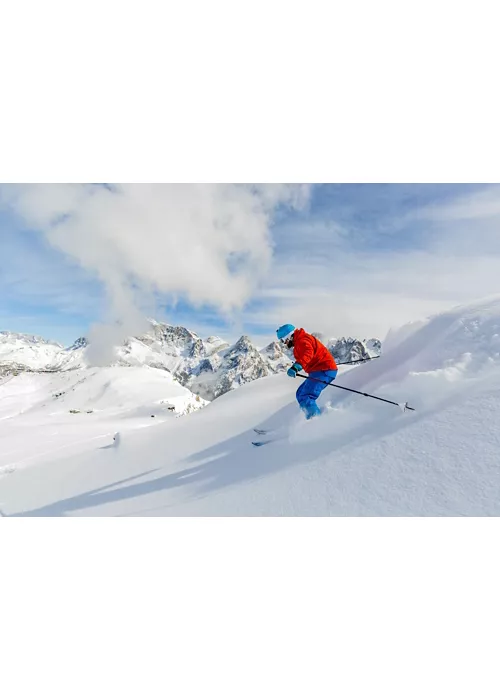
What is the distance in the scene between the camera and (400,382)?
5430 millimetres

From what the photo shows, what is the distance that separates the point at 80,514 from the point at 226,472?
2.27 metres

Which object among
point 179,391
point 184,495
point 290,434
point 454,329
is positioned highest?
point 179,391

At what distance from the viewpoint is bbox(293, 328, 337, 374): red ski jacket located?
5.54m

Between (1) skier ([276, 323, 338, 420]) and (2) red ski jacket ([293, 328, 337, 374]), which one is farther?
(1) skier ([276, 323, 338, 420])

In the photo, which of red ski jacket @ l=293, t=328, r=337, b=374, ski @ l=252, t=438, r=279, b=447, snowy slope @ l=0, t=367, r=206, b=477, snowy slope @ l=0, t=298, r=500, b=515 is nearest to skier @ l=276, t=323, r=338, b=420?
red ski jacket @ l=293, t=328, r=337, b=374

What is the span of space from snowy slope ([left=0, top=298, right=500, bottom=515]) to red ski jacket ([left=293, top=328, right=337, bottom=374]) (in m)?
0.65

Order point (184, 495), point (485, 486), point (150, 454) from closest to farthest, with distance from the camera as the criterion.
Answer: point (485, 486) → point (184, 495) → point (150, 454)

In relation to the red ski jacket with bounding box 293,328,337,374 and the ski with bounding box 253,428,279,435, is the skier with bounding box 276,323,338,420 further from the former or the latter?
the ski with bounding box 253,428,279,435

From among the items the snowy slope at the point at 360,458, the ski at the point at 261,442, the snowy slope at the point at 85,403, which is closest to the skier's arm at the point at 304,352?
the snowy slope at the point at 360,458

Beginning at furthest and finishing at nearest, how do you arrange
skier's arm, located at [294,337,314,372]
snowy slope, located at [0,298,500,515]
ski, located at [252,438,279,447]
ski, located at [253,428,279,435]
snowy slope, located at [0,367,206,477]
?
snowy slope, located at [0,367,206,477]
ski, located at [253,428,279,435]
ski, located at [252,438,279,447]
skier's arm, located at [294,337,314,372]
snowy slope, located at [0,298,500,515]

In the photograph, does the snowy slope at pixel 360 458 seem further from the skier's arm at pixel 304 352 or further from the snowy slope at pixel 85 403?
the snowy slope at pixel 85 403

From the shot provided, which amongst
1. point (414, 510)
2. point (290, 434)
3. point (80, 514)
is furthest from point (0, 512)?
point (414, 510)

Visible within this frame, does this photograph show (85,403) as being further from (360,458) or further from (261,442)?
(360,458)

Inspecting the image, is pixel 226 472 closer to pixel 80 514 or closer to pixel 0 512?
pixel 80 514
